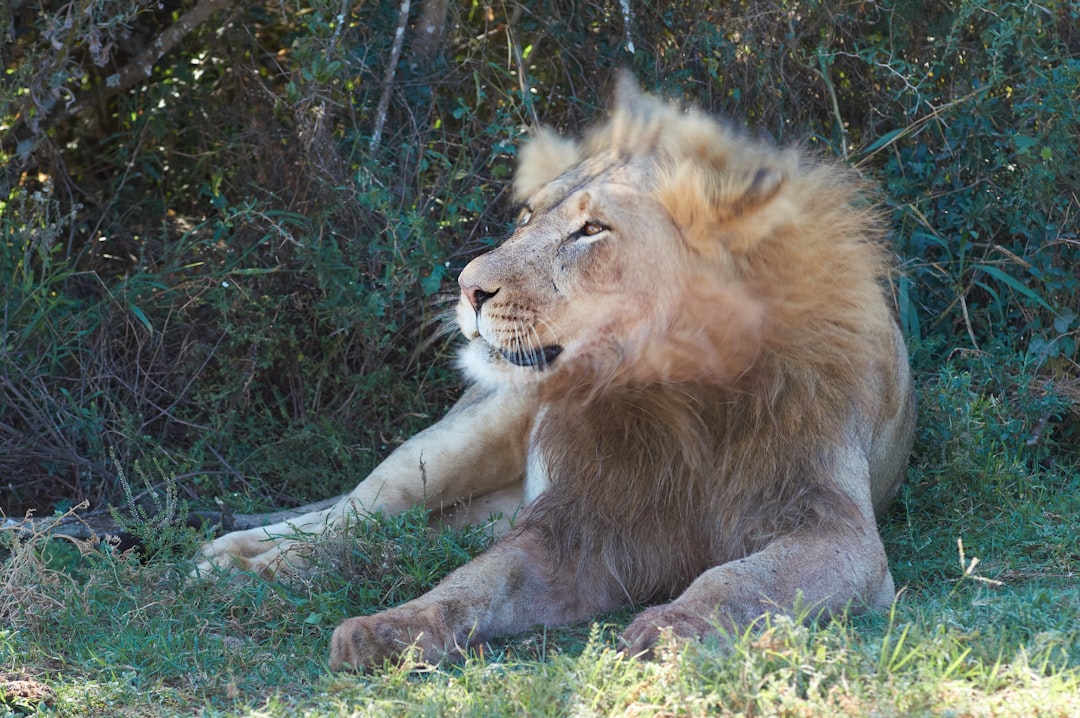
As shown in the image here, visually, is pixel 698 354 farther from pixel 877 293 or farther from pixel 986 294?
pixel 986 294

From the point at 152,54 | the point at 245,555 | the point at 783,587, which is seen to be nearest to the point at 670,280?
the point at 783,587

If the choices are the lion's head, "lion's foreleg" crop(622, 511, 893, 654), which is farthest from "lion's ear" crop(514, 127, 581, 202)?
"lion's foreleg" crop(622, 511, 893, 654)

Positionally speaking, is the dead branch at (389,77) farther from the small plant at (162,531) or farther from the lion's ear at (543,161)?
the small plant at (162,531)

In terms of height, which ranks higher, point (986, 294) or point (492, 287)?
point (492, 287)

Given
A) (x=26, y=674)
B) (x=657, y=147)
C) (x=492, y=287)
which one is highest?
(x=657, y=147)

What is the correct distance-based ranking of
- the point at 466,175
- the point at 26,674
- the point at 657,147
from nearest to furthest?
the point at 26,674
the point at 657,147
the point at 466,175

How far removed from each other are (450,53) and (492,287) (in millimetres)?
2436

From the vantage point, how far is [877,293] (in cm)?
324

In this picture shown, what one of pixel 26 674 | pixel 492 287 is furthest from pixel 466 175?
pixel 26 674

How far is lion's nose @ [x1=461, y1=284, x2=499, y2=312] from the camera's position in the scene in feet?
9.68

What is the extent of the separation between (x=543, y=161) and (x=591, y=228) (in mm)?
592

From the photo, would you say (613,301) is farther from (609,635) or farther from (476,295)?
(609,635)

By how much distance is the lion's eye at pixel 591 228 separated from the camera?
2.98 m

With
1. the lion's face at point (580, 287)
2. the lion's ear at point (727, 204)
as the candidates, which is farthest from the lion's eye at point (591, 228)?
the lion's ear at point (727, 204)
